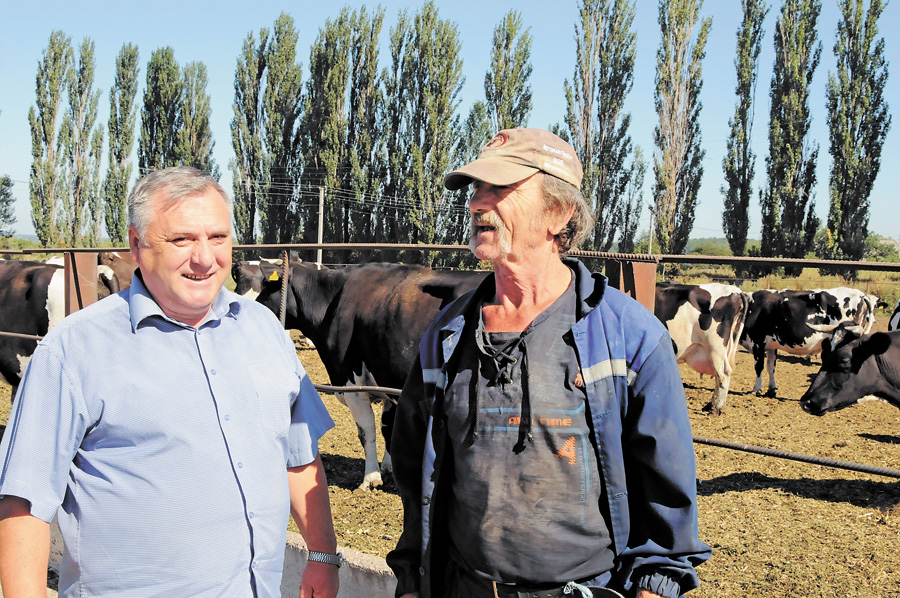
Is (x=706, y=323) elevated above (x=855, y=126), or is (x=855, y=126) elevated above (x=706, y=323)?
(x=855, y=126)

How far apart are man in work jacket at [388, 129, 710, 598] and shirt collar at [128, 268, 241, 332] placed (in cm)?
53

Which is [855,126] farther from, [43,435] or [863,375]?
[43,435]

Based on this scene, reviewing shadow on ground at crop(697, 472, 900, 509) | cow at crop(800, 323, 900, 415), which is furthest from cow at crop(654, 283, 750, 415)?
shadow on ground at crop(697, 472, 900, 509)

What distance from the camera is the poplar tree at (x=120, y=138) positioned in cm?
3089

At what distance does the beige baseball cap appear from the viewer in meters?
1.65

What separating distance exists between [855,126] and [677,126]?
589 centimetres

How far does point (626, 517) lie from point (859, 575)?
3.14m

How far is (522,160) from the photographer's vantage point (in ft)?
5.49

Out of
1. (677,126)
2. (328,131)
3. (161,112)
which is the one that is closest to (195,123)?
(161,112)

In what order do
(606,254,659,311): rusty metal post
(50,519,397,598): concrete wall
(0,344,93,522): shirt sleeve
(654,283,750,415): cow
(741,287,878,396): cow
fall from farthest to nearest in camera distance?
1. (741,287,878,396): cow
2. (654,283,750,415): cow
3. (50,519,397,598): concrete wall
4. (606,254,659,311): rusty metal post
5. (0,344,93,522): shirt sleeve

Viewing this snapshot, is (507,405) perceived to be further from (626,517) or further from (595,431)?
(626,517)

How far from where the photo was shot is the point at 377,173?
89.9 ft

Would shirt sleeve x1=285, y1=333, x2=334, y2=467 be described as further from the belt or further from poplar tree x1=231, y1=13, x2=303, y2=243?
poplar tree x1=231, y1=13, x2=303, y2=243

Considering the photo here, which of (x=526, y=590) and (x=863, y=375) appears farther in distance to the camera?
(x=863, y=375)
